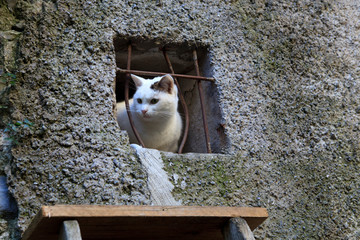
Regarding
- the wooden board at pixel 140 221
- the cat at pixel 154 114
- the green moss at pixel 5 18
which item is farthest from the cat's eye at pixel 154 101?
the wooden board at pixel 140 221

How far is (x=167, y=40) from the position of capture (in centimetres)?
264

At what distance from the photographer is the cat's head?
308 cm

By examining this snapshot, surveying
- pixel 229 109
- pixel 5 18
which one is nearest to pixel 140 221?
pixel 229 109

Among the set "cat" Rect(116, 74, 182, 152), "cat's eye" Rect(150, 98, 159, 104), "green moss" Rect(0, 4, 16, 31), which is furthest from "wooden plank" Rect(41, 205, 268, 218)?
"cat's eye" Rect(150, 98, 159, 104)

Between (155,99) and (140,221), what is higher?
(155,99)

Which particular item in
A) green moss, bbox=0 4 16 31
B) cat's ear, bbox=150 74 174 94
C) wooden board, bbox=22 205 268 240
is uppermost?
green moss, bbox=0 4 16 31

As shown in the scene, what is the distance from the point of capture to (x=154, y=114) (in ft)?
10.2

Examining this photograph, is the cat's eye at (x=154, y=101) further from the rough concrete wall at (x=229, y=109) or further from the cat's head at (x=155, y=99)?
the rough concrete wall at (x=229, y=109)

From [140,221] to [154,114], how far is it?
1.51m

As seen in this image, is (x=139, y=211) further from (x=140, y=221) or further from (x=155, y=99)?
(x=155, y=99)

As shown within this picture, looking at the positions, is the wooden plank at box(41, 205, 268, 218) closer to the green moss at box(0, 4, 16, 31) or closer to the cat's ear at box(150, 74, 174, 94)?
the green moss at box(0, 4, 16, 31)

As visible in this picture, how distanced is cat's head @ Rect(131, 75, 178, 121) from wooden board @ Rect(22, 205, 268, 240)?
130cm

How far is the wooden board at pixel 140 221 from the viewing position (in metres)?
1.54

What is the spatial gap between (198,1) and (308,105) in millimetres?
991
